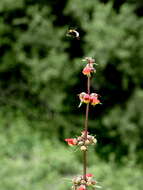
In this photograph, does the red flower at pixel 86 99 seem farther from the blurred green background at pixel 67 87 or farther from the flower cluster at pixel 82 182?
the blurred green background at pixel 67 87

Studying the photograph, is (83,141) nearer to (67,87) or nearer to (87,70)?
(87,70)

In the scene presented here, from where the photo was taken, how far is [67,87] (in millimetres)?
6102

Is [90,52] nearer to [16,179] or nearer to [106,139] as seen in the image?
[106,139]

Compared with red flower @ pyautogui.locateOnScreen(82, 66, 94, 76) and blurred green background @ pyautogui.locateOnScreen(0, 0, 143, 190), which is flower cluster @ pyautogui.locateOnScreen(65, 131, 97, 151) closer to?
red flower @ pyautogui.locateOnScreen(82, 66, 94, 76)

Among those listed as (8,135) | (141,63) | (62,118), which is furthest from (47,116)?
(141,63)

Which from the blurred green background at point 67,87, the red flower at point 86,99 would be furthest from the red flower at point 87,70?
the blurred green background at point 67,87

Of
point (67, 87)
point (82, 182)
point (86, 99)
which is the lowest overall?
point (82, 182)

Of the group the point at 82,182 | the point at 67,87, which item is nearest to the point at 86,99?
the point at 82,182

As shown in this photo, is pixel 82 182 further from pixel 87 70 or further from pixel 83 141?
pixel 87 70

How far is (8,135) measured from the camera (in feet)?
19.8

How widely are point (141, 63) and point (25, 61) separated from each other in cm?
167

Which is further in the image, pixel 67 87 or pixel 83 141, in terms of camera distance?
pixel 67 87

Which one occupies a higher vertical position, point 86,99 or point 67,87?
point 67,87

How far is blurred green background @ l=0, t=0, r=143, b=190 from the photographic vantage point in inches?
210
